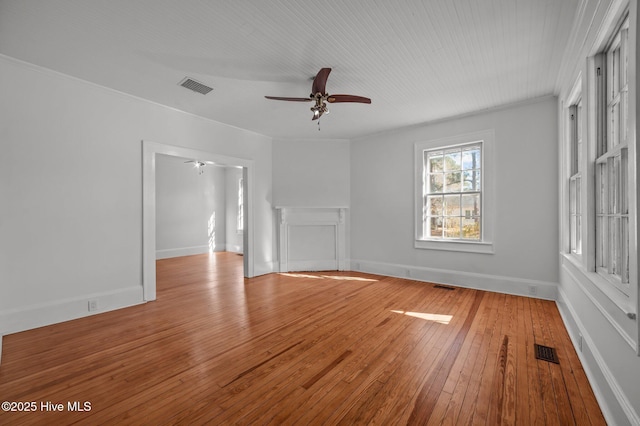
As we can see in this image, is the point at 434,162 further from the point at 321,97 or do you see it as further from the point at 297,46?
the point at 297,46

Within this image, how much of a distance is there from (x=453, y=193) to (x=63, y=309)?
18.7 feet

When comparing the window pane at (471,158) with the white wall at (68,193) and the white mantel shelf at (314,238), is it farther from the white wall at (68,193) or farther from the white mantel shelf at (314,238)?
the white wall at (68,193)

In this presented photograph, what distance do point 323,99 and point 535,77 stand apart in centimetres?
260

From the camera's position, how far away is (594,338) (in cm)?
205

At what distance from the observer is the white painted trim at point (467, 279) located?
393 centimetres

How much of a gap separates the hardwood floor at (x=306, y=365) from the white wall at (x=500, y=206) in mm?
644

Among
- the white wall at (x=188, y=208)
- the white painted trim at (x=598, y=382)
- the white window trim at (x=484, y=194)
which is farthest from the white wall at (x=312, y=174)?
the white painted trim at (x=598, y=382)

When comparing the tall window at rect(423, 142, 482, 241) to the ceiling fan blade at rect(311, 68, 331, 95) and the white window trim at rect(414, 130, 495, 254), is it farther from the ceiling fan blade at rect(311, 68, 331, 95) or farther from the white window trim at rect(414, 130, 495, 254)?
the ceiling fan blade at rect(311, 68, 331, 95)

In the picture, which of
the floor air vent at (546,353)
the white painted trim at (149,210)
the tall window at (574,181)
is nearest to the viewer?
the floor air vent at (546,353)

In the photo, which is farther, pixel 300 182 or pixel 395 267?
pixel 300 182

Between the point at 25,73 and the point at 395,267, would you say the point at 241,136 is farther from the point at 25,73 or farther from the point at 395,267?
the point at 395,267

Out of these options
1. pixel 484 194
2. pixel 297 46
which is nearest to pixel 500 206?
pixel 484 194

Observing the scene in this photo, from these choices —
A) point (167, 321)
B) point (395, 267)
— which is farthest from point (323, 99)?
point (395, 267)

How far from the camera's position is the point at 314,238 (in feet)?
19.6
